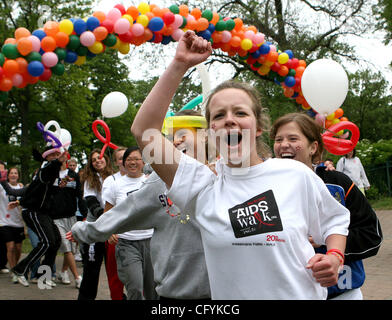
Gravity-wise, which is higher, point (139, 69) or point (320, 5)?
point (320, 5)

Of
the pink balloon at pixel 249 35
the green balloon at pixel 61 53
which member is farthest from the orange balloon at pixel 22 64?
the pink balloon at pixel 249 35

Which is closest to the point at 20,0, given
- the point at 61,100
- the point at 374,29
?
the point at 61,100

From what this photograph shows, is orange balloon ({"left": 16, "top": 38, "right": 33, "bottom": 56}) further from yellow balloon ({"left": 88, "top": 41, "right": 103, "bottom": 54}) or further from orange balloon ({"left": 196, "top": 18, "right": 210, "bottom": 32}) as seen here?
orange balloon ({"left": 196, "top": 18, "right": 210, "bottom": 32})

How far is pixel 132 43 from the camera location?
600 centimetres

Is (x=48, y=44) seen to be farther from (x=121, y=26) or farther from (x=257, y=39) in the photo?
(x=257, y=39)

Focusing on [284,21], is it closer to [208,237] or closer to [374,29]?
[374,29]

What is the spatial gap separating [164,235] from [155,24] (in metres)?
3.92

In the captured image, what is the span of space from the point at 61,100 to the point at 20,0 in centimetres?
486

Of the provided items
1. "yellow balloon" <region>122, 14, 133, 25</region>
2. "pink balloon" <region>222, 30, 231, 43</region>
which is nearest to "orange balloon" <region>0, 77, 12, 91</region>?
"yellow balloon" <region>122, 14, 133, 25</region>

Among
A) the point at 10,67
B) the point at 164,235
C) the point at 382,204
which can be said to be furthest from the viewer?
the point at 382,204

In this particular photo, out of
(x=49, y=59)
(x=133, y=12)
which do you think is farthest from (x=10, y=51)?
(x=133, y=12)

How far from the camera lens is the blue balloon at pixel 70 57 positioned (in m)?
5.57
